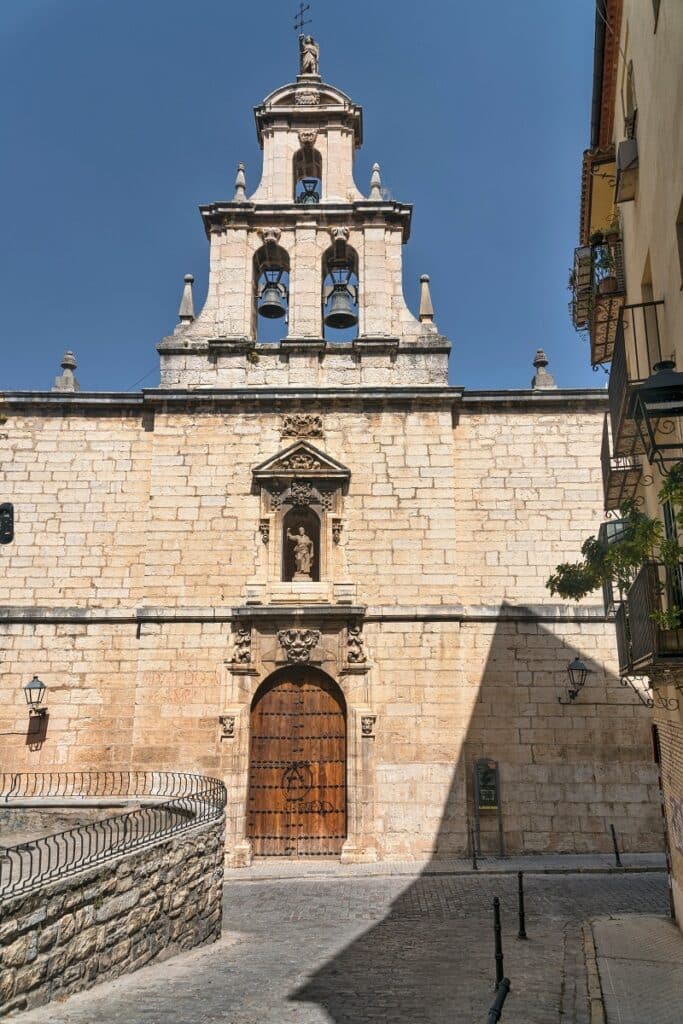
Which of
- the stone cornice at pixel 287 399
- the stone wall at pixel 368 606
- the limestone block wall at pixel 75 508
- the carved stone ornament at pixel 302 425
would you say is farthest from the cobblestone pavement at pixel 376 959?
the stone cornice at pixel 287 399

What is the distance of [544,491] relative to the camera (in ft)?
56.9

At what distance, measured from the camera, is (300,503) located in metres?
16.8

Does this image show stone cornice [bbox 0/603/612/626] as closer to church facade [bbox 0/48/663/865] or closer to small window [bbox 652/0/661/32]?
church facade [bbox 0/48/663/865]

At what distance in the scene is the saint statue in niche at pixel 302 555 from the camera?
16625 mm

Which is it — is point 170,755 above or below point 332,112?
below

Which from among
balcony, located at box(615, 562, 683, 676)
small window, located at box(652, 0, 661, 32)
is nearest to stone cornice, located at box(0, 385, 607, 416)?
balcony, located at box(615, 562, 683, 676)

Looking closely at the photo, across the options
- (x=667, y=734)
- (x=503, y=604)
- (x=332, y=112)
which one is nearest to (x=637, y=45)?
(x=667, y=734)

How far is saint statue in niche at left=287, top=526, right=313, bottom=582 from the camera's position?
54.5 feet

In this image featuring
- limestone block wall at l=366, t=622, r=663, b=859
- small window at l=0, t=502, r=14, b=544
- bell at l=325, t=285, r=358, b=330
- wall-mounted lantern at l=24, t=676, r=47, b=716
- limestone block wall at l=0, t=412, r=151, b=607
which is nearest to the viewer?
small window at l=0, t=502, r=14, b=544

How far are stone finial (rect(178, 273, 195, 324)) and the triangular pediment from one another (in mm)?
3956

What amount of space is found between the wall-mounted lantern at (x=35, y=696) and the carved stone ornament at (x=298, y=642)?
4686mm

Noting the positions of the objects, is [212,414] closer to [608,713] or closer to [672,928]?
[608,713]

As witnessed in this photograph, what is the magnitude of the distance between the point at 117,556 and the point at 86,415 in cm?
327

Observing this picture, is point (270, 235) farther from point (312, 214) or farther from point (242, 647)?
point (242, 647)
